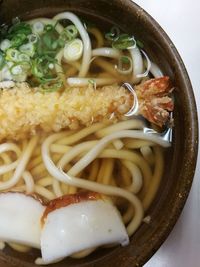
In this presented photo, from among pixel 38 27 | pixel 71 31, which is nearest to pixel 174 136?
pixel 71 31

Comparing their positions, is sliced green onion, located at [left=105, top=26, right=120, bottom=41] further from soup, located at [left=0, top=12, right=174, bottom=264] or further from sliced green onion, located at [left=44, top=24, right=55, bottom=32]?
sliced green onion, located at [left=44, top=24, right=55, bottom=32]

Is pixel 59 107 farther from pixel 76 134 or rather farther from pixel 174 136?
pixel 174 136

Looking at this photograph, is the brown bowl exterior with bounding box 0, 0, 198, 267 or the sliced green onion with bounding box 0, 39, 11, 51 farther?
the sliced green onion with bounding box 0, 39, 11, 51

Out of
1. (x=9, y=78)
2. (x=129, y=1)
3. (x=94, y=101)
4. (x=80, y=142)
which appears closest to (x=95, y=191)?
(x=80, y=142)

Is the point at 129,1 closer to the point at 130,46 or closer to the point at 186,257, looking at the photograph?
the point at 130,46

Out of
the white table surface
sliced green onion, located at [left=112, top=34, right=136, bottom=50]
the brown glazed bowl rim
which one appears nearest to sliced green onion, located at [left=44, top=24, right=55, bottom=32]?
sliced green onion, located at [left=112, top=34, right=136, bottom=50]
